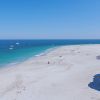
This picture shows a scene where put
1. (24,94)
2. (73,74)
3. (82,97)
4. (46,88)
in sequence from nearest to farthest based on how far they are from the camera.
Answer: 1. (82,97)
2. (24,94)
3. (46,88)
4. (73,74)

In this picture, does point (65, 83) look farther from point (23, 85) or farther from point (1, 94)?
point (1, 94)

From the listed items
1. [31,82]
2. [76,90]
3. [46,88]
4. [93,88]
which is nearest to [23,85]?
[31,82]

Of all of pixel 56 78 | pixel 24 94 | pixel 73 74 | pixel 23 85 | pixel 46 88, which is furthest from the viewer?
pixel 73 74

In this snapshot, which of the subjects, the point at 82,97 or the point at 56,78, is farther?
the point at 56,78

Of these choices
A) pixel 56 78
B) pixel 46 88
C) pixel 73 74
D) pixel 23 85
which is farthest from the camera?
pixel 73 74

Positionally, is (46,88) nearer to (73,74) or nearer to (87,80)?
(87,80)

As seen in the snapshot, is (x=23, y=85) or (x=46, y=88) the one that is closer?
(x=46, y=88)

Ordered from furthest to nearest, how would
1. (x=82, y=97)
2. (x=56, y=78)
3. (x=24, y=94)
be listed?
A: 1. (x=56, y=78)
2. (x=24, y=94)
3. (x=82, y=97)

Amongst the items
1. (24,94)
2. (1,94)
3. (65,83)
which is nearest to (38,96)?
(24,94)
